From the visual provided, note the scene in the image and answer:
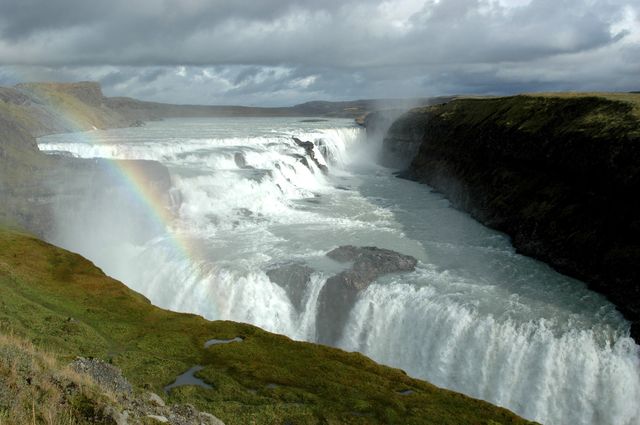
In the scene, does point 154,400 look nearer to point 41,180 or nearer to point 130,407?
point 130,407

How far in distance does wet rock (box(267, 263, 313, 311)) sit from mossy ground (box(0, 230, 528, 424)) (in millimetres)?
8503

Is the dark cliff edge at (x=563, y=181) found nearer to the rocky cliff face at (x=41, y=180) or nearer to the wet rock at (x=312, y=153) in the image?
the wet rock at (x=312, y=153)

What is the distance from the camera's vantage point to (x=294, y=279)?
Result: 37438mm

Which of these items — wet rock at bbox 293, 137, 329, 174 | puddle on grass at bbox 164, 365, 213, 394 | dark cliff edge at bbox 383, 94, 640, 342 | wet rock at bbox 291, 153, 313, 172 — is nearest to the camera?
puddle on grass at bbox 164, 365, 213, 394

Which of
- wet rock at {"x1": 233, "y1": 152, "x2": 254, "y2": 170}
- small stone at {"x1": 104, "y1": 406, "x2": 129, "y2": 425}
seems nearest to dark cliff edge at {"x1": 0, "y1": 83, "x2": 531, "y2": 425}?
small stone at {"x1": 104, "y1": 406, "x2": 129, "y2": 425}

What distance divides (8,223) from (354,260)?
111 feet

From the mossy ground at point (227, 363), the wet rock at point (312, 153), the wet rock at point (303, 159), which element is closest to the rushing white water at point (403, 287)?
the mossy ground at point (227, 363)

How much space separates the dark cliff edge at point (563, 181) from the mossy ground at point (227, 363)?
52.4 ft

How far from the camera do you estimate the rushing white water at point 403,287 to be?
27.5 metres

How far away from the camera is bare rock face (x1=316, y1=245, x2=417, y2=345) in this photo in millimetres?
34969

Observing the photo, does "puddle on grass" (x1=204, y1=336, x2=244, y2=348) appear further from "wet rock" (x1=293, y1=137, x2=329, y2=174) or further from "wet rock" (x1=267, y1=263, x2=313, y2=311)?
Result: "wet rock" (x1=293, y1=137, x2=329, y2=174)

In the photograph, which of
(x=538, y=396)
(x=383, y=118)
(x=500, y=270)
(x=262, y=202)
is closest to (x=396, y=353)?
(x=538, y=396)

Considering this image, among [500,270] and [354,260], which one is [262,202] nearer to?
[354,260]

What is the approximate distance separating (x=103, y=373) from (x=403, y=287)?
22.3 m
